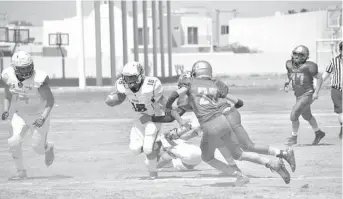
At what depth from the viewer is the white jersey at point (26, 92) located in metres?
11.0

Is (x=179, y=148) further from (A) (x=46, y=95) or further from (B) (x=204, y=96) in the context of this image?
(A) (x=46, y=95)

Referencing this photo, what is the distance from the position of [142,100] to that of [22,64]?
1.77m

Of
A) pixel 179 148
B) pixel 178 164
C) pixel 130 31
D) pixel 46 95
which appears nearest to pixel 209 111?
pixel 179 148

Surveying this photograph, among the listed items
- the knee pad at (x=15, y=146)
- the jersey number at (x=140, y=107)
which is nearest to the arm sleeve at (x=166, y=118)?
the jersey number at (x=140, y=107)

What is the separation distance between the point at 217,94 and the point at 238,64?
191ft

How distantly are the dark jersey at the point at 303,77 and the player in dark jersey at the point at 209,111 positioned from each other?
4612mm

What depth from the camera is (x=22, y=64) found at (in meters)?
10.8

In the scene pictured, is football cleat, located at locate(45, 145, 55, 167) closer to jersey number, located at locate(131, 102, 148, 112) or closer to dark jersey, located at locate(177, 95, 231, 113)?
jersey number, located at locate(131, 102, 148, 112)

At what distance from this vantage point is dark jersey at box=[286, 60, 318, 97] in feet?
46.9

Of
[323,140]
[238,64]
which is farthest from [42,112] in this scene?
[238,64]

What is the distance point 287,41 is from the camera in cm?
8488

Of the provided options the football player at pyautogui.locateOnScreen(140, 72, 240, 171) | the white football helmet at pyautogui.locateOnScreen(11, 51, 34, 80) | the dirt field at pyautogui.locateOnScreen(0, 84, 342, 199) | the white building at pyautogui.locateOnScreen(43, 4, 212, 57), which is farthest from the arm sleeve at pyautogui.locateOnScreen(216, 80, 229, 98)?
the white building at pyautogui.locateOnScreen(43, 4, 212, 57)

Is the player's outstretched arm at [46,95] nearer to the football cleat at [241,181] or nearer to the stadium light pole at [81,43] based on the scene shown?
the football cleat at [241,181]

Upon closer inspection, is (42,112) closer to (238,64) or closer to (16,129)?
(16,129)
